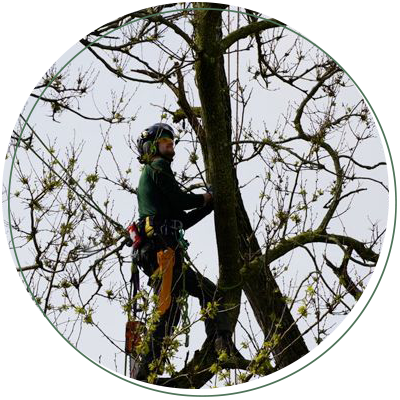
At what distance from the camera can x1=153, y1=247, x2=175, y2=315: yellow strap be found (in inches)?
196

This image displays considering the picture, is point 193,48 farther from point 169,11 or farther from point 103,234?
point 103,234

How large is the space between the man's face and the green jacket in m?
0.05

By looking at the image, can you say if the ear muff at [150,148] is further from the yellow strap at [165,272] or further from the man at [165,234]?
the yellow strap at [165,272]

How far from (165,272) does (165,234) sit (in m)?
0.16

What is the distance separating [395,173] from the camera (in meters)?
5.04

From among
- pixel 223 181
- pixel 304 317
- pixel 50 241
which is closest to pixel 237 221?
pixel 223 181

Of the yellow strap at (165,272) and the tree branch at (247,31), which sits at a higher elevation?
the tree branch at (247,31)

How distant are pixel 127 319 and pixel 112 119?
857 millimetres

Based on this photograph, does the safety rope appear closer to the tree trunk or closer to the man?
the man

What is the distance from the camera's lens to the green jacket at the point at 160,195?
4.99 meters

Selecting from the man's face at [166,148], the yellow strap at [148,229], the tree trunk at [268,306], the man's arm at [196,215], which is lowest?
the tree trunk at [268,306]

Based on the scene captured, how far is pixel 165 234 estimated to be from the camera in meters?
5.00

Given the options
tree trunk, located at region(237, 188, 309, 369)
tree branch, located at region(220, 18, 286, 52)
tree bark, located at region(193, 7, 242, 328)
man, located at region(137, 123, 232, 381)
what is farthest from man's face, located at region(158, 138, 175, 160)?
tree branch, located at region(220, 18, 286, 52)

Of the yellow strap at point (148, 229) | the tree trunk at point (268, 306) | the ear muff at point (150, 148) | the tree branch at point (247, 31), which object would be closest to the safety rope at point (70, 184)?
the yellow strap at point (148, 229)
